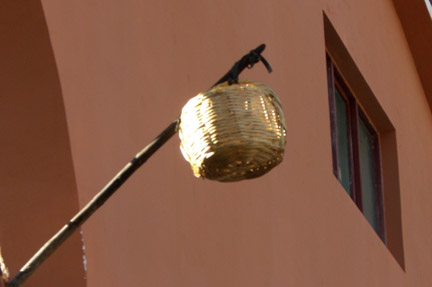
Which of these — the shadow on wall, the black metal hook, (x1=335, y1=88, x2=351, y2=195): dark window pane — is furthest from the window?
the black metal hook

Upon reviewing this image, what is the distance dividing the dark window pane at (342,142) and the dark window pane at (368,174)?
370 mm

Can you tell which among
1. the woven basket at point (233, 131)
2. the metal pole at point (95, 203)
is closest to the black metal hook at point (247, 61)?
the woven basket at point (233, 131)

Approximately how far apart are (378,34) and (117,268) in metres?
5.46

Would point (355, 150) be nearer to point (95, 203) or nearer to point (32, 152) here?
point (32, 152)

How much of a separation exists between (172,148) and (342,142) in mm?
3470

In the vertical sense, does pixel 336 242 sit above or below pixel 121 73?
below

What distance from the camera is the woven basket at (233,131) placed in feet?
10.2

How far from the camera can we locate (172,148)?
4.43 m

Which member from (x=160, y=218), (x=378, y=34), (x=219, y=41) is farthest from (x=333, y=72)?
(x=160, y=218)

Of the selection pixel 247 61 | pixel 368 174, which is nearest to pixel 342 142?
pixel 368 174

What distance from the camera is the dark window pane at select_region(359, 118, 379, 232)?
324 inches

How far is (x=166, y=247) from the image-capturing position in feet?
13.6

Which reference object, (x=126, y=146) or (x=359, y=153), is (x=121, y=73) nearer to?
(x=126, y=146)

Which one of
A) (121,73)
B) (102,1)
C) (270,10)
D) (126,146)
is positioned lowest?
(126,146)
